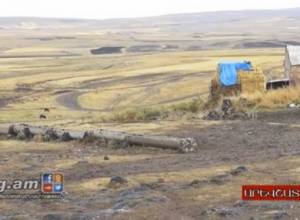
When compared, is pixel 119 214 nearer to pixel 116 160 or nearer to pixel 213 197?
pixel 213 197

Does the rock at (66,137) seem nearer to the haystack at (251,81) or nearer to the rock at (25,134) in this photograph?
the rock at (25,134)

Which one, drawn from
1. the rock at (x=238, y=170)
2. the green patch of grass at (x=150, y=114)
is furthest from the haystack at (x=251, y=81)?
the rock at (x=238, y=170)

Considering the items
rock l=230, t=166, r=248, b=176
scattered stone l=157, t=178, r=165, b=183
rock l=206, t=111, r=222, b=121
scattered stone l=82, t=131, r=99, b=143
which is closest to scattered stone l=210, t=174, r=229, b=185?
rock l=230, t=166, r=248, b=176

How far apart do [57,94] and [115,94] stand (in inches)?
216

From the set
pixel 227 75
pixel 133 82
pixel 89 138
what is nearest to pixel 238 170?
pixel 89 138

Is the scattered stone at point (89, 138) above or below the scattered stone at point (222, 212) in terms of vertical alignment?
below

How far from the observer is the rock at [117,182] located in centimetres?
1538

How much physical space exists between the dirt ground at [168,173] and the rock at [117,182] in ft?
0.15

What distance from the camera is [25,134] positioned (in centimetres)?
2467

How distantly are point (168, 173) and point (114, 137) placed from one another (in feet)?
18.1

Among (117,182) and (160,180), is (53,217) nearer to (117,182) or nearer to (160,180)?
(117,182)

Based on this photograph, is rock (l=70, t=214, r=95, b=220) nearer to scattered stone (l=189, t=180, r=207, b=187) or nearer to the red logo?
the red logo

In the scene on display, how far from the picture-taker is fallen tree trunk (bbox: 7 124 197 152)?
20.3 m

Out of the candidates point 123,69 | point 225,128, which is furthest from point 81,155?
point 123,69
